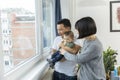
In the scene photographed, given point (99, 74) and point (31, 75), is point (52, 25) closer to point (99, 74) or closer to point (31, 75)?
point (31, 75)

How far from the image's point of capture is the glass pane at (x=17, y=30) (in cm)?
189

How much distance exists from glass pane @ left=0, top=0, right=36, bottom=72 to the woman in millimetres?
636

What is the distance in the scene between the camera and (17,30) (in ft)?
7.38

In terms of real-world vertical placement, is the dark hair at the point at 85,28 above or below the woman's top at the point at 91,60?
above

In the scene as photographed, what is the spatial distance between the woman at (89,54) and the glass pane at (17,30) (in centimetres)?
64

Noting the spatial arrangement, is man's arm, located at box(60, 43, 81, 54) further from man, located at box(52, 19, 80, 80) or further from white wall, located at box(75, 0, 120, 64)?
white wall, located at box(75, 0, 120, 64)

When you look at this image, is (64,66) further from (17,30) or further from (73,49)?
(17,30)

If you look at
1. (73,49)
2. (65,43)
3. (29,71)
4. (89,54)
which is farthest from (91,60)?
(29,71)

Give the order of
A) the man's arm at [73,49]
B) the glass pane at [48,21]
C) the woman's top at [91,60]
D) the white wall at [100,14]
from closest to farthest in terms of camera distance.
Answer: the woman's top at [91,60] → the man's arm at [73,49] → the glass pane at [48,21] → the white wall at [100,14]

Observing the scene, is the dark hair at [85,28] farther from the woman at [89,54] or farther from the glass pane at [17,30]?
the glass pane at [17,30]

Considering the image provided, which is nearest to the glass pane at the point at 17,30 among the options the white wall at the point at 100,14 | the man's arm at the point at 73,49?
the man's arm at the point at 73,49

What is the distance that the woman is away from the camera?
1773 millimetres

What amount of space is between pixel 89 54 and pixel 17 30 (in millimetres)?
949

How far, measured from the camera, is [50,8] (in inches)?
146
